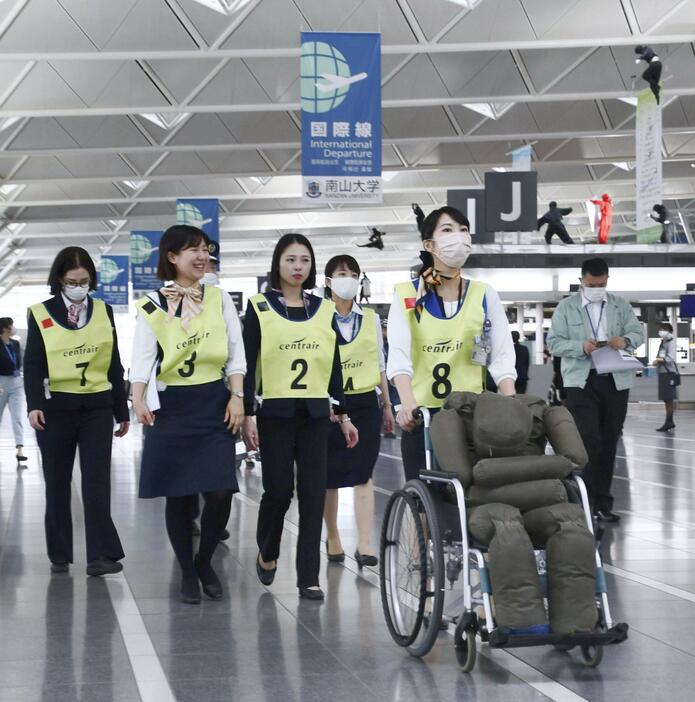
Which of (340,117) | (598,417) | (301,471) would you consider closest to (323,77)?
(340,117)

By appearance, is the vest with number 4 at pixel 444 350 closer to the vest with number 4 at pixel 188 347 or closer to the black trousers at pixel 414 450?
the black trousers at pixel 414 450

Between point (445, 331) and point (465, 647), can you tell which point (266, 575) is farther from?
point (465, 647)

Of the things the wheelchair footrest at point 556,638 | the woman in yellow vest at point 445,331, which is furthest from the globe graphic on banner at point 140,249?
the wheelchair footrest at point 556,638

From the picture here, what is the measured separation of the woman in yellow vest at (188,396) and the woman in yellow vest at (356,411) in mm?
1319

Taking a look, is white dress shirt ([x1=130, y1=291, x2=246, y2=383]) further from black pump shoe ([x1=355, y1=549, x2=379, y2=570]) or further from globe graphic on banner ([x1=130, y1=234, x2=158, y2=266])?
globe graphic on banner ([x1=130, y1=234, x2=158, y2=266])

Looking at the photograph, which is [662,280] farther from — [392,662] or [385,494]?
[392,662]

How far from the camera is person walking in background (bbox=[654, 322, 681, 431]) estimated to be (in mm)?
21656

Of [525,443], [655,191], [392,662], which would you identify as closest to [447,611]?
[392,662]

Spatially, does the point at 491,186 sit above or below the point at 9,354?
above

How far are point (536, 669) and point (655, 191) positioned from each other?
14.7 meters

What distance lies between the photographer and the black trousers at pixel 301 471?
629cm

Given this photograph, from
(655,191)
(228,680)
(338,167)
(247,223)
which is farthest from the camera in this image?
(247,223)

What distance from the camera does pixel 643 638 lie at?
5391mm

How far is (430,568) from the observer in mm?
5078
